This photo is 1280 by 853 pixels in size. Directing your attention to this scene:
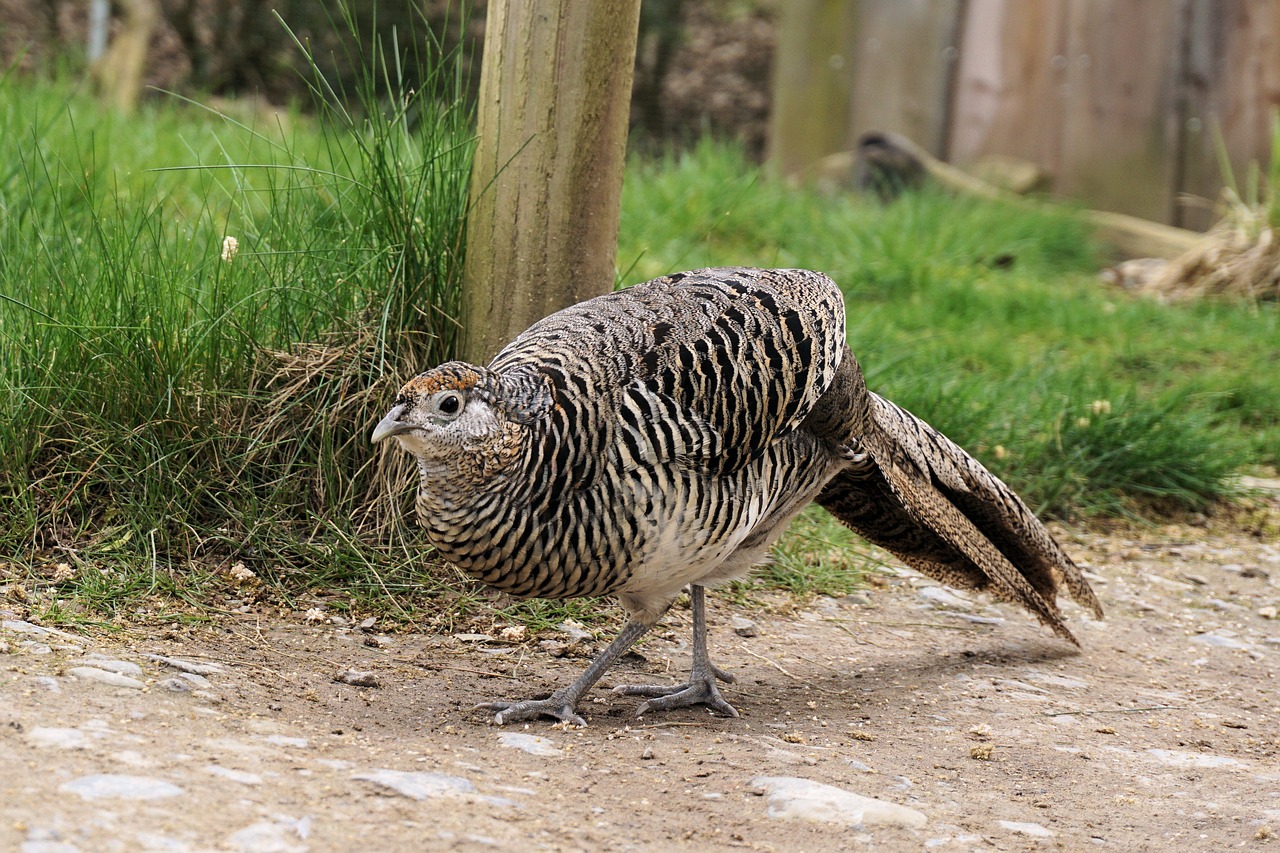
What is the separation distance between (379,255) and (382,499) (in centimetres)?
71

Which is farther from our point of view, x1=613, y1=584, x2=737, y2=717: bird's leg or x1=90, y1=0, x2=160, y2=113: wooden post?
x1=90, y1=0, x2=160, y2=113: wooden post

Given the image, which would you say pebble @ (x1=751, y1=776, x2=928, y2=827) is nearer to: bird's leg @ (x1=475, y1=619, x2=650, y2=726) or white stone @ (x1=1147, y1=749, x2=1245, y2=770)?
bird's leg @ (x1=475, y1=619, x2=650, y2=726)

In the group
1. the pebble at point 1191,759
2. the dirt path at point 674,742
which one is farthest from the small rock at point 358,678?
the pebble at point 1191,759

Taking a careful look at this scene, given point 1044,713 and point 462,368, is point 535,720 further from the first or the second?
point 1044,713

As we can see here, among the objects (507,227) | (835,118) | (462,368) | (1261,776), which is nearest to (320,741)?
(462,368)

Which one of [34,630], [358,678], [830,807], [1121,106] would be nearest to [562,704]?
[358,678]

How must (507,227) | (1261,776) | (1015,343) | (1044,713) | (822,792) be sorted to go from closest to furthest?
(822,792)
(1261,776)
(1044,713)
(507,227)
(1015,343)

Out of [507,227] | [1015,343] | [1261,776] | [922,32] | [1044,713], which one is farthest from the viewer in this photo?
[922,32]

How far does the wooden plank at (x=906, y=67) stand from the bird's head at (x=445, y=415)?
23.4 ft

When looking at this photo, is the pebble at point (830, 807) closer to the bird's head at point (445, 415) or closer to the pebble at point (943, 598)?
the bird's head at point (445, 415)

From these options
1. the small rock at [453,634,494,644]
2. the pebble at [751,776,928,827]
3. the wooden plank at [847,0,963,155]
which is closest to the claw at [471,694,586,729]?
the small rock at [453,634,494,644]

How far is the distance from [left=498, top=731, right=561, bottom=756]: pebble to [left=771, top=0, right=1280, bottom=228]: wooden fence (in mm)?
6822

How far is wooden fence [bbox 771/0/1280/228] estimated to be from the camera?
8.41m

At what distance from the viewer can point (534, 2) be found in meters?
3.62
